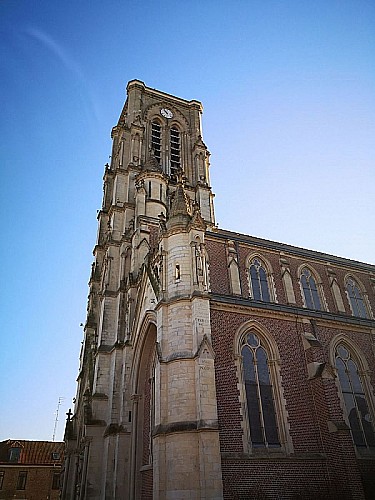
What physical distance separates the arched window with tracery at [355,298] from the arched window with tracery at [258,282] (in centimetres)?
602

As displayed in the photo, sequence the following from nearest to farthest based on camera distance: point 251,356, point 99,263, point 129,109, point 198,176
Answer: point 251,356, point 99,263, point 198,176, point 129,109

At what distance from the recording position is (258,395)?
52.7 feet

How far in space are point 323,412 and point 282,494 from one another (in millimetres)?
3496

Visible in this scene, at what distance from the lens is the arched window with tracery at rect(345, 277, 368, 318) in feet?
79.5

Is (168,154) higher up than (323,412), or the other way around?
(168,154)

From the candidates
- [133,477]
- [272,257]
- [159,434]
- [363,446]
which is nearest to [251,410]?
[159,434]

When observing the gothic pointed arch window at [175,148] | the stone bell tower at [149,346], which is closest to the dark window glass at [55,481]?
the stone bell tower at [149,346]

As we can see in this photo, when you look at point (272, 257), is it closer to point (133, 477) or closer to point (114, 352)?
point (114, 352)

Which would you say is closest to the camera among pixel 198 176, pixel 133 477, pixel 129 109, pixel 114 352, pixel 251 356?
pixel 251 356

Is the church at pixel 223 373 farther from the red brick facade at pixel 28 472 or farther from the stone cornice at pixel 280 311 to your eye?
the red brick facade at pixel 28 472

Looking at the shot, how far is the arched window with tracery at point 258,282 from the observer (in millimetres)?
21719

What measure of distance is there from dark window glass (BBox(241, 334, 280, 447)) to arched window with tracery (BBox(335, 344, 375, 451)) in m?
4.30

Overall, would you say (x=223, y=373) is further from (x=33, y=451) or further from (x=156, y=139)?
(x=33, y=451)

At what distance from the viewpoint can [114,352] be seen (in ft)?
76.3
